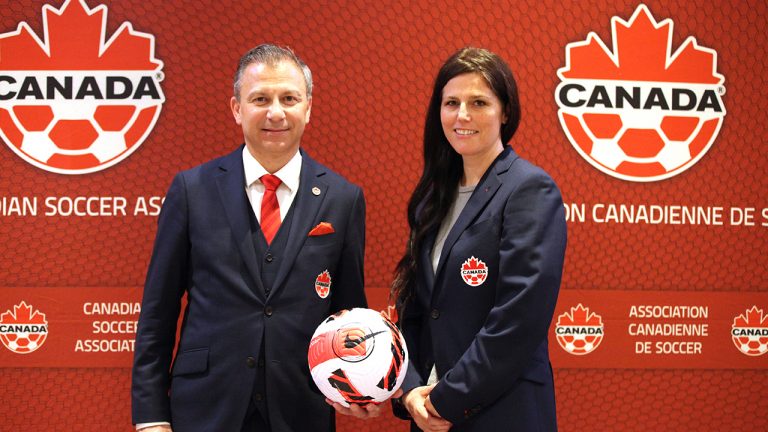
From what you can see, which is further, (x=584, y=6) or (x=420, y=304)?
(x=584, y=6)

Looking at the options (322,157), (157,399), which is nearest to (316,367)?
(157,399)

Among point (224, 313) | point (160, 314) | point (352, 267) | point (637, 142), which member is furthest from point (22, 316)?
point (637, 142)

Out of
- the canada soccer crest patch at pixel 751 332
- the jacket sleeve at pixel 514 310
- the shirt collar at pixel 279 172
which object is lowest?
the canada soccer crest patch at pixel 751 332

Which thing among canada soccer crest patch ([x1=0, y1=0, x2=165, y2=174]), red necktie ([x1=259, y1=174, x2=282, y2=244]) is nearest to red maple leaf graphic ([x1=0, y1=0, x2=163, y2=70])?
canada soccer crest patch ([x1=0, y1=0, x2=165, y2=174])

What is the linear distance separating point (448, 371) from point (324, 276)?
1.53ft

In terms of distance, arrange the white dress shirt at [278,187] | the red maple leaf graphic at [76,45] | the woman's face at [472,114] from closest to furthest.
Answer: the woman's face at [472,114] < the white dress shirt at [278,187] < the red maple leaf graphic at [76,45]

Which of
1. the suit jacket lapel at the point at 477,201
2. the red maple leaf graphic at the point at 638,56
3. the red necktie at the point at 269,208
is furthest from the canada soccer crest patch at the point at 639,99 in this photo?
the red necktie at the point at 269,208

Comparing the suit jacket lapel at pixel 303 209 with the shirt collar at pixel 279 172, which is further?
the shirt collar at pixel 279 172

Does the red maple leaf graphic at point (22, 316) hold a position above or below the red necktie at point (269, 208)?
below

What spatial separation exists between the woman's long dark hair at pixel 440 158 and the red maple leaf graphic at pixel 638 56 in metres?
1.21

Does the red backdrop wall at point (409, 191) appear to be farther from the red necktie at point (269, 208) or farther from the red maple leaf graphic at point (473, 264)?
the red maple leaf graphic at point (473, 264)

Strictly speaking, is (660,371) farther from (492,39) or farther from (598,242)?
(492,39)

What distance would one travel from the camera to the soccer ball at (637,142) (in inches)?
123

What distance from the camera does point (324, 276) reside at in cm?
203
